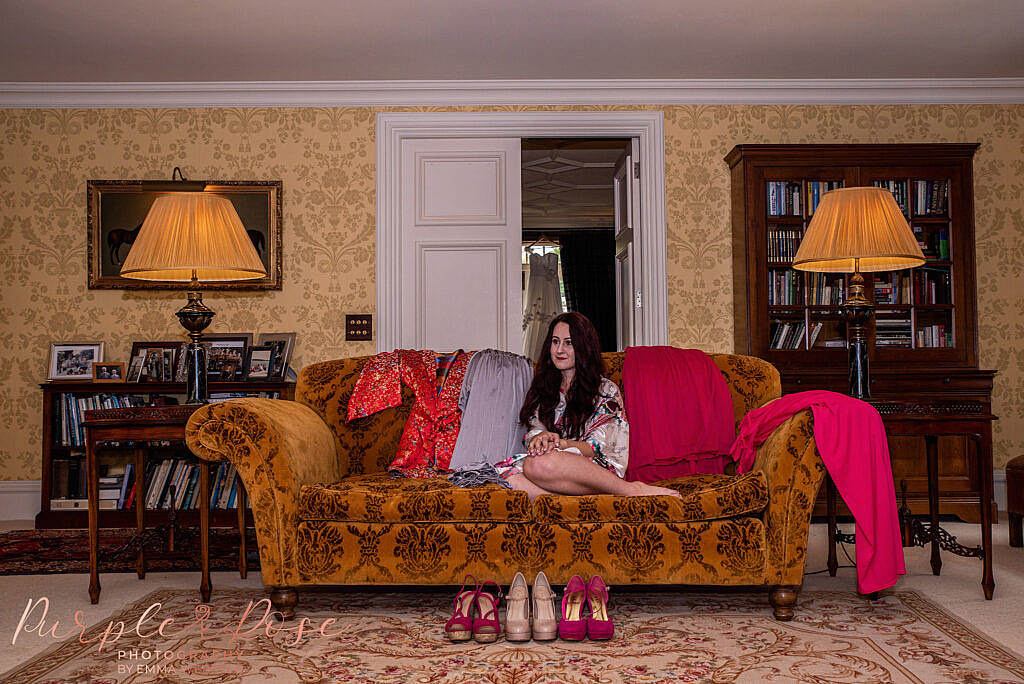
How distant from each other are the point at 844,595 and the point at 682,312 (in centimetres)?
243

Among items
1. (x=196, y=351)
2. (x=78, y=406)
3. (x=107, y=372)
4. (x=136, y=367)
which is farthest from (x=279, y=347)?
(x=196, y=351)

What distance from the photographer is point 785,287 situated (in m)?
4.91

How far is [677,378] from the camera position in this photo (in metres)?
3.38

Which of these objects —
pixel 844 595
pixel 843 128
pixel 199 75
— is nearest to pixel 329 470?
pixel 844 595

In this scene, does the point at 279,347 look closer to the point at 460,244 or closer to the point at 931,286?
the point at 460,244

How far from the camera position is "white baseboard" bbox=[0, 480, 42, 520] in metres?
5.08

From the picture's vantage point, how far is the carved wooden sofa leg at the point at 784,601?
2.68 m

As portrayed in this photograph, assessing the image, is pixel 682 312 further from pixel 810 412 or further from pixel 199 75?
pixel 199 75

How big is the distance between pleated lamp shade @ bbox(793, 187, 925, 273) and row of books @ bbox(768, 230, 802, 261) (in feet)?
4.63

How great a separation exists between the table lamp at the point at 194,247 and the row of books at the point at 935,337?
3.74 m

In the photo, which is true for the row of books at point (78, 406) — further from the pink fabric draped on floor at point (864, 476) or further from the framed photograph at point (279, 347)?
the pink fabric draped on floor at point (864, 476)

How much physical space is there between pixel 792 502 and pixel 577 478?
695mm

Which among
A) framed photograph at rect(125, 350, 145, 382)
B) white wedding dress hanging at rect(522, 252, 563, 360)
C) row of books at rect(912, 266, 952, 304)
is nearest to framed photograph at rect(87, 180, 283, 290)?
framed photograph at rect(125, 350, 145, 382)

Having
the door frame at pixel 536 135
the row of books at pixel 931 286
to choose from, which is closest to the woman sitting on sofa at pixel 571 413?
the door frame at pixel 536 135
